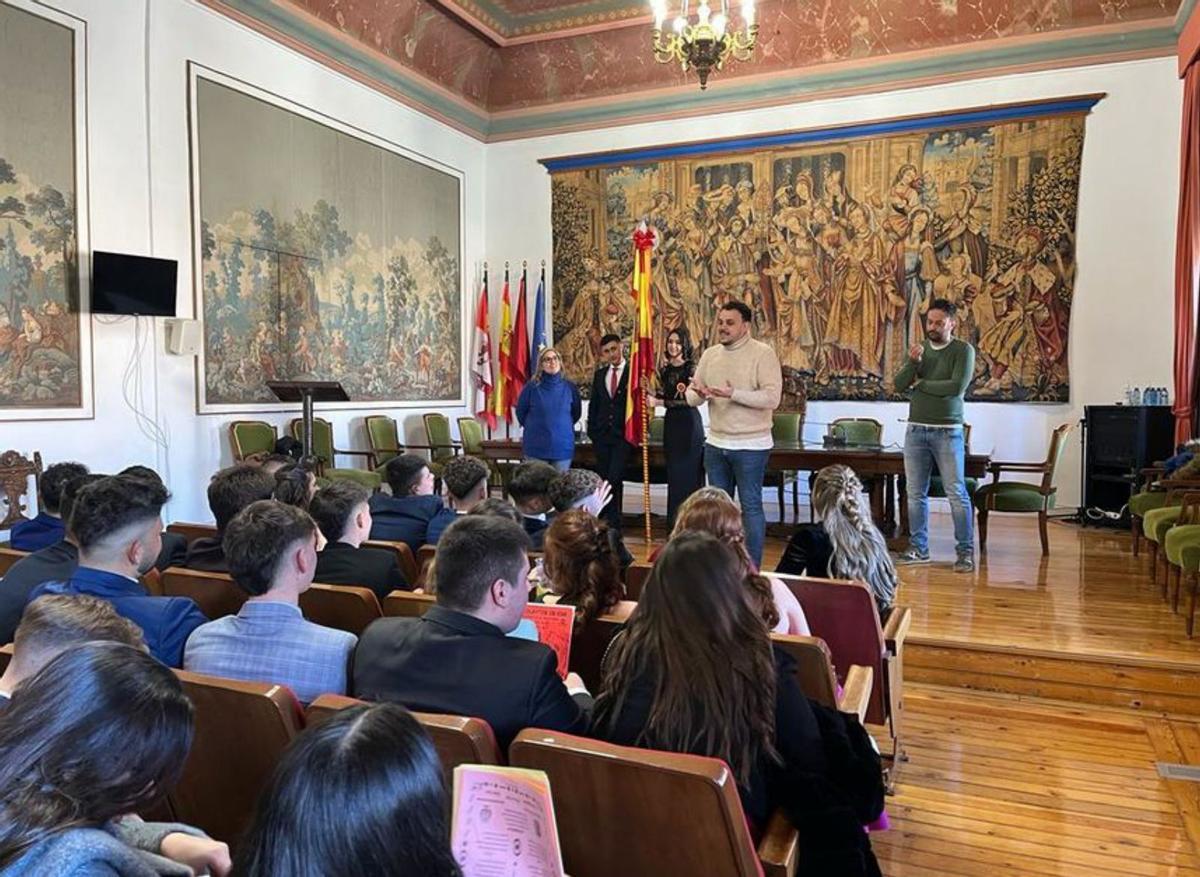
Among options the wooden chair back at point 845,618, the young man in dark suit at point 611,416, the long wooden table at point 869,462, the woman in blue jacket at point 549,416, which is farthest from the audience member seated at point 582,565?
the long wooden table at point 869,462

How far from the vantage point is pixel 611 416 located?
6.04 metres

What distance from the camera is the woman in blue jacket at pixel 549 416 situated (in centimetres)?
616

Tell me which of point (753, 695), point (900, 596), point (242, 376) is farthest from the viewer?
point (242, 376)

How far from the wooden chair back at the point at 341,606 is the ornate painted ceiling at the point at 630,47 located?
6173 millimetres

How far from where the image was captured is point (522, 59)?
9.87 meters

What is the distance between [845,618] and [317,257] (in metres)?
6.62

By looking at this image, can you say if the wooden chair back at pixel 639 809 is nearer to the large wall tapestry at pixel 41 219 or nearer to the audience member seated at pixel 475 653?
the audience member seated at pixel 475 653

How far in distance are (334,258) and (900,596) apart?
6.02m

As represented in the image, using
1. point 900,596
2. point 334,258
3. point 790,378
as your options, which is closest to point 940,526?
point 790,378

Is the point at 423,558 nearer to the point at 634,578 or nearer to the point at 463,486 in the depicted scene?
the point at 463,486

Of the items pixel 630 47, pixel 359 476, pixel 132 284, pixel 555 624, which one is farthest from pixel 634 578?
pixel 630 47

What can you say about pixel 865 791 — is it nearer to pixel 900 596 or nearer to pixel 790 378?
pixel 900 596

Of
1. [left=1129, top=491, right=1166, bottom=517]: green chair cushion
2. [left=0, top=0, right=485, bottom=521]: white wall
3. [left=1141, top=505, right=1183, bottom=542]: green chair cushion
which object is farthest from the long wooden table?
[left=0, top=0, right=485, bottom=521]: white wall

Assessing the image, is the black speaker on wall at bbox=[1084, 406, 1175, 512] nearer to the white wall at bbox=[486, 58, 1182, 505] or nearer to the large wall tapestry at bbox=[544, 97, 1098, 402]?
the white wall at bbox=[486, 58, 1182, 505]
